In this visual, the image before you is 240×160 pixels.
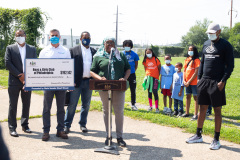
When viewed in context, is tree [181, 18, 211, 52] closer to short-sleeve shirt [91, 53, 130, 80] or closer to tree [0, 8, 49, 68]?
tree [0, 8, 49, 68]

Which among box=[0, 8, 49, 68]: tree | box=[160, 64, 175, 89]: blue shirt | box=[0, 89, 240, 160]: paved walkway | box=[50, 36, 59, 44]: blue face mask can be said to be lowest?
Answer: box=[0, 89, 240, 160]: paved walkway

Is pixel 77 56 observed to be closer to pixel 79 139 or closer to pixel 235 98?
pixel 79 139

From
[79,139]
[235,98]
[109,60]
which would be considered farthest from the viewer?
[235,98]

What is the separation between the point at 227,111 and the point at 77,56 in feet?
18.4

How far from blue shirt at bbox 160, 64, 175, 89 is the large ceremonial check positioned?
137 inches

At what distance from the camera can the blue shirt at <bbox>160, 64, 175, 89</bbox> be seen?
820 cm

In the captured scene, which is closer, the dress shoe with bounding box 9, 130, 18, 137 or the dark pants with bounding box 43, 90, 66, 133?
the dark pants with bounding box 43, 90, 66, 133

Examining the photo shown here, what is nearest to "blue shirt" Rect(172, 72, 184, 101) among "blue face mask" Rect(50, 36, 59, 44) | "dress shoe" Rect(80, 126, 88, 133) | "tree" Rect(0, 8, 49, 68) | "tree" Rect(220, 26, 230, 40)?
"dress shoe" Rect(80, 126, 88, 133)

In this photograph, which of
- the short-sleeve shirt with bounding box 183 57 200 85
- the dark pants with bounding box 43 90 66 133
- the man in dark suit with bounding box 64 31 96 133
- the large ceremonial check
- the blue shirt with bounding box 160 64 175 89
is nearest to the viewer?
the large ceremonial check

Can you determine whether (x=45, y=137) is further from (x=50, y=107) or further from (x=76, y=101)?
(x=76, y=101)

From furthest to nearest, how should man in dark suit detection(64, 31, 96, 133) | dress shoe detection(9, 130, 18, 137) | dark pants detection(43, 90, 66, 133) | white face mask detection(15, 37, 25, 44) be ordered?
man in dark suit detection(64, 31, 96, 133) < white face mask detection(15, 37, 25, 44) < dress shoe detection(9, 130, 18, 137) < dark pants detection(43, 90, 66, 133)

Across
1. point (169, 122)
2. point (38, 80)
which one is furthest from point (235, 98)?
point (38, 80)

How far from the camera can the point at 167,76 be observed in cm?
821

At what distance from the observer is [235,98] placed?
1183 centimetres
